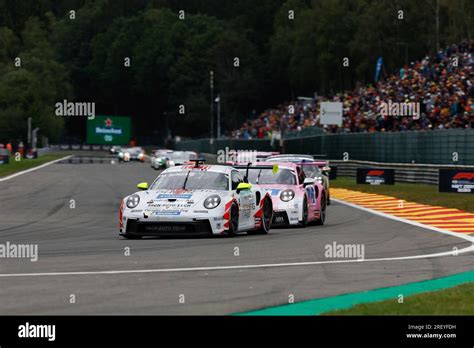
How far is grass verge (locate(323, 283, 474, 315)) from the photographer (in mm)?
10023

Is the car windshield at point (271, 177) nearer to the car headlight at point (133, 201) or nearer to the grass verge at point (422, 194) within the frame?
the car headlight at point (133, 201)

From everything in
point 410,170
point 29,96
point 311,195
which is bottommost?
point 410,170

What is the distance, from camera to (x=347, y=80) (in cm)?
9644

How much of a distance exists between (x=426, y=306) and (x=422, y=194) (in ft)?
79.5

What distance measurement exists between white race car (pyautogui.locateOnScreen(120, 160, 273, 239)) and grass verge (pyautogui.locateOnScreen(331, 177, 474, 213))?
9.43m

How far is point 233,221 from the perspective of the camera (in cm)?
1889

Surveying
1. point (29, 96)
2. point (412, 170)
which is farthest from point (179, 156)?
point (29, 96)

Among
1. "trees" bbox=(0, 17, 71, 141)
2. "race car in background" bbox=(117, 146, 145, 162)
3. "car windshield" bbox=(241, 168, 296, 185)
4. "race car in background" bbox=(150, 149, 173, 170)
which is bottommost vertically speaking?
"race car in background" bbox=(117, 146, 145, 162)

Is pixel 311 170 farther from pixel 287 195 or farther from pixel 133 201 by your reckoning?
pixel 133 201

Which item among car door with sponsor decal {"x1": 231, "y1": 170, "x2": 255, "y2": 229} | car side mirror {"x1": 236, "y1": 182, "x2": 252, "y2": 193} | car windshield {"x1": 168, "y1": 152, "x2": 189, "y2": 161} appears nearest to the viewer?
car side mirror {"x1": 236, "y1": 182, "x2": 252, "y2": 193}

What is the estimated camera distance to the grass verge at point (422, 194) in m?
29.8

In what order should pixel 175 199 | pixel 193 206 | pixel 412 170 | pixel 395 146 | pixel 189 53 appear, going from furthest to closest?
pixel 189 53 → pixel 395 146 → pixel 412 170 → pixel 175 199 → pixel 193 206

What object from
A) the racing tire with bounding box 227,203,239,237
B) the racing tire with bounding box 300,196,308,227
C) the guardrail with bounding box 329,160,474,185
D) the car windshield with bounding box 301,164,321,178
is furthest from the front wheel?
the guardrail with bounding box 329,160,474,185

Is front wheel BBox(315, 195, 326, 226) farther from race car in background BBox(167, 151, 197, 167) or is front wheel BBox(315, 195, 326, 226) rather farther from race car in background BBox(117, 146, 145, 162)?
race car in background BBox(117, 146, 145, 162)
